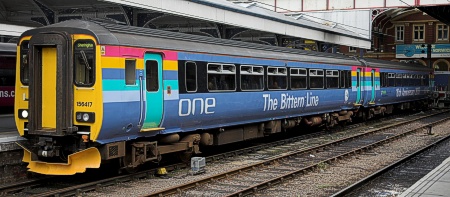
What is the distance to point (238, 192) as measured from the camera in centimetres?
961

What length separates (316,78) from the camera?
18.6 metres

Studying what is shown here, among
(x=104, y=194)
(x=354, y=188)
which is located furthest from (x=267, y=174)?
(x=104, y=194)

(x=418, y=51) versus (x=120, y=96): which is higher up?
(x=418, y=51)

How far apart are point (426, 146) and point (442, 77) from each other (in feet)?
93.0

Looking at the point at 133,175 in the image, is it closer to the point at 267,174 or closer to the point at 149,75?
the point at 149,75

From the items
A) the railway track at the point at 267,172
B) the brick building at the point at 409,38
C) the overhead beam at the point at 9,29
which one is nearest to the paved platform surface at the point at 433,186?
the railway track at the point at 267,172

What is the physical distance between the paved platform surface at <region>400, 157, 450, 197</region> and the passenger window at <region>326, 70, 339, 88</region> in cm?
921

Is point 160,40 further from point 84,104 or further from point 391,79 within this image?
point 391,79

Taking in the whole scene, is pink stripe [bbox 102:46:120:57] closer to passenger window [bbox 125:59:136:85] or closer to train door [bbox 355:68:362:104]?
passenger window [bbox 125:59:136:85]

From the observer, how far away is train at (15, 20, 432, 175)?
9719 millimetres

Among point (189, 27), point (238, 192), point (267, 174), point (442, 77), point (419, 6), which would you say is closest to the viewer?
point (238, 192)


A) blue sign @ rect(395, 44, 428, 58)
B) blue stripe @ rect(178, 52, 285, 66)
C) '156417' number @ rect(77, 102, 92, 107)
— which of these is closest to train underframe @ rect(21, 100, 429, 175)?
'156417' number @ rect(77, 102, 92, 107)

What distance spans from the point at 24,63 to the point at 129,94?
2187mm

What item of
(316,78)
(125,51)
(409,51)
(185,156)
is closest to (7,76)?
(185,156)
